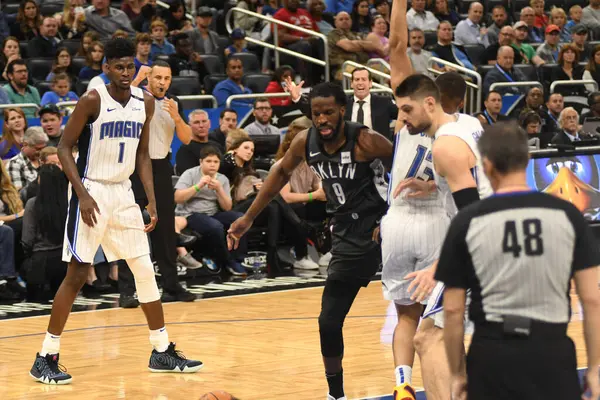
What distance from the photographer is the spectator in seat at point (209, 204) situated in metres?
11.6

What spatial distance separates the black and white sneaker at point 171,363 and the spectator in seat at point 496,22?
12354mm

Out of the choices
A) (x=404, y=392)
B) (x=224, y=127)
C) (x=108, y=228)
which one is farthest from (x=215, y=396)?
(x=224, y=127)

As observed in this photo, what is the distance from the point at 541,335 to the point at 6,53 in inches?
445

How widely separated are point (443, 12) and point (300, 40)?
3.90m

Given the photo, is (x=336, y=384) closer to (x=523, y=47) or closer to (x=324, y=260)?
(x=324, y=260)

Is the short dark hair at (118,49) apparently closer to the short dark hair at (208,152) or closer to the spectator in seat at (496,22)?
the short dark hair at (208,152)

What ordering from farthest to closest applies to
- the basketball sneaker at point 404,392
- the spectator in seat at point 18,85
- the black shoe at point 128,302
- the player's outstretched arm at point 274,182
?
the spectator in seat at point 18,85 → the black shoe at point 128,302 → the player's outstretched arm at point 274,182 → the basketball sneaker at point 404,392

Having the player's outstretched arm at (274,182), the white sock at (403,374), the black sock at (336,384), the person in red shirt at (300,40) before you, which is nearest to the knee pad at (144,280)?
the player's outstretched arm at (274,182)

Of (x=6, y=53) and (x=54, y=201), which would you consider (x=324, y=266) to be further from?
(x=6, y=53)

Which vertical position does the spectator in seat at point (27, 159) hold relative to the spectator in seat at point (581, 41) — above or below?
→ below

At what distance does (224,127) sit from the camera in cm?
1295

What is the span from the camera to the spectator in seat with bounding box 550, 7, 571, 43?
19.6m

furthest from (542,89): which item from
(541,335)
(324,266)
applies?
(541,335)

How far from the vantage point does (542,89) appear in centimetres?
1623
